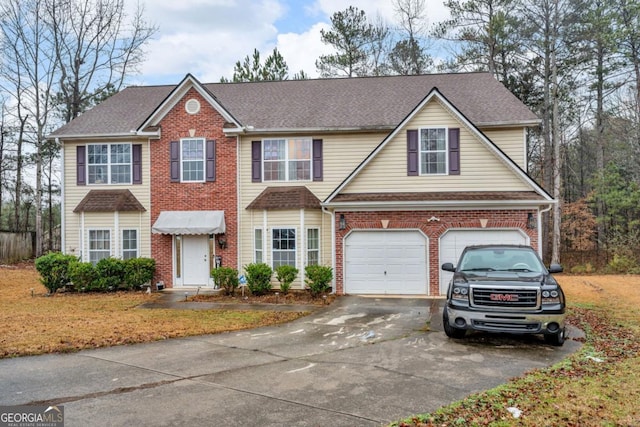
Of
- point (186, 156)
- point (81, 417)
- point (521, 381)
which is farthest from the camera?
point (186, 156)

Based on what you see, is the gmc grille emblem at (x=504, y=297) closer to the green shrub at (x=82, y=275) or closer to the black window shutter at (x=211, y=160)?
the black window shutter at (x=211, y=160)

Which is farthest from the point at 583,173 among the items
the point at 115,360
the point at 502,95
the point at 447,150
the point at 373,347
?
the point at 115,360

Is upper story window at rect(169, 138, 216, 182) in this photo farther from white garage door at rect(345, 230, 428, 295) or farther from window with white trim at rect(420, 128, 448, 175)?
window with white trim at rect(420, 128, 448, 175)

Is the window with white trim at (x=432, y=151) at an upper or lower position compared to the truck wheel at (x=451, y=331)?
upper

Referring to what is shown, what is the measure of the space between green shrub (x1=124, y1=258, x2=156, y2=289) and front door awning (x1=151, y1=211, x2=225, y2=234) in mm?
1242

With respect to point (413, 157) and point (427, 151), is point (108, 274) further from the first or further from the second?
point (427, 151)

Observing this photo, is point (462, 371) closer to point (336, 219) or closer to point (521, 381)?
point (521, 381)

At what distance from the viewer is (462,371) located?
21.2 feet

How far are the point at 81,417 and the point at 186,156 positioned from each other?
41.7ft

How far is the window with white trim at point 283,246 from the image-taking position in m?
15.7

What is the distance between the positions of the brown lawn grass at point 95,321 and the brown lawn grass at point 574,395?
5970mm

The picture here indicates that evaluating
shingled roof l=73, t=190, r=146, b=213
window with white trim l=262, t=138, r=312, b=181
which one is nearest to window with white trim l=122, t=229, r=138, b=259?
shingled roof l=73, t=190, r=146, b=213

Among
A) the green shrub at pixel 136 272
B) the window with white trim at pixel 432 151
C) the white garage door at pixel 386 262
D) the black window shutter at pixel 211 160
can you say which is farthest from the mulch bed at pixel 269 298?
the window with white trim at pixel 432 151

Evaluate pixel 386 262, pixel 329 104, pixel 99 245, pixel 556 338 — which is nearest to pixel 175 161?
pixel 99 245
